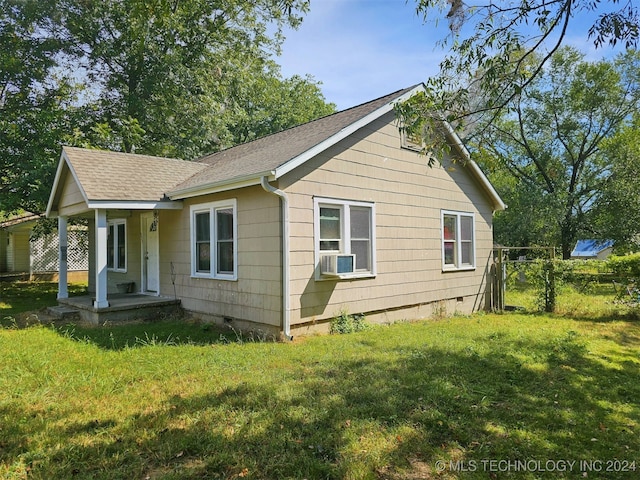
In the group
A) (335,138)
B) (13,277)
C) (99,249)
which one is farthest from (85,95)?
(335,138)

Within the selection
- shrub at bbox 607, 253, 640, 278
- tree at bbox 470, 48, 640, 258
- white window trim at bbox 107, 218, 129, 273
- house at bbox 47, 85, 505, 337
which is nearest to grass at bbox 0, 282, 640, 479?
house at bbox 47, 85, 505, 337

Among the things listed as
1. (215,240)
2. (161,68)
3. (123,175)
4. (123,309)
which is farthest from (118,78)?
(215,240)

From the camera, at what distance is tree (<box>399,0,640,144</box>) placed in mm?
4093

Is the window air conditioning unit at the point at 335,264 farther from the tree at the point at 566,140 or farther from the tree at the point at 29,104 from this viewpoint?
the tree at the point at 566,140

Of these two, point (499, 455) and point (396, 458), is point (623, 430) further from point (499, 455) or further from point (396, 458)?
point (396, 458)

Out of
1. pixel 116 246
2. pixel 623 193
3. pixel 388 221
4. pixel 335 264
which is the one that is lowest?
pixel 335 264

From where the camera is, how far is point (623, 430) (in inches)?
145

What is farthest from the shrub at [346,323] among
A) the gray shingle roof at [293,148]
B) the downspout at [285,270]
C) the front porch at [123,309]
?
the front porch at [123,309]

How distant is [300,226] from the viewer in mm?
7246

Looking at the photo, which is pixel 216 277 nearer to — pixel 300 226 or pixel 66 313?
pixel 300 226

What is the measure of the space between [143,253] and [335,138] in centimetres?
632

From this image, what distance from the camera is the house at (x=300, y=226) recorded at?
7.27 meters

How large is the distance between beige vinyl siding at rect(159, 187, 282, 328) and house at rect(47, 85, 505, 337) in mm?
28

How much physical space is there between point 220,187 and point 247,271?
1.70 metres
